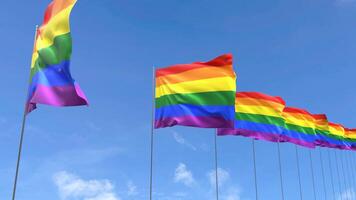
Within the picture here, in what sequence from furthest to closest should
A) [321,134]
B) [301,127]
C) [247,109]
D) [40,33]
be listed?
[321,134] < [301,127] < [247,109] < [40,33]

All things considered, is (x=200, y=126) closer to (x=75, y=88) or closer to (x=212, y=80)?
(x=212, y=80)

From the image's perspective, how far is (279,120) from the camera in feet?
105

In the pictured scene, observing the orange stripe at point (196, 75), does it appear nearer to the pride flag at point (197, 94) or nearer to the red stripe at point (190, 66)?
the pride flag at point (197, 94)

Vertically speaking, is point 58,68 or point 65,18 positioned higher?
point 65,18

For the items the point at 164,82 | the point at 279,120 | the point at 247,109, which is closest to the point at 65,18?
the point at 164,82

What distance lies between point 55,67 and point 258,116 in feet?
56.7

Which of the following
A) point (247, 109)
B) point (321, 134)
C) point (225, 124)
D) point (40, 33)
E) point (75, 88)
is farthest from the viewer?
point (321, 134)

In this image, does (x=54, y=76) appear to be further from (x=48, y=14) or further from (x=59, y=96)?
(x=48, y=14)

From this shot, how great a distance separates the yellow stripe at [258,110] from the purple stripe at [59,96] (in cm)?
1633

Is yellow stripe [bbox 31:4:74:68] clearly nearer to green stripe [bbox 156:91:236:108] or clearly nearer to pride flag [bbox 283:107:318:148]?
green stripe [bbox 156:91:236:108]

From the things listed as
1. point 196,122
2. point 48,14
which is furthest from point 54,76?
point 196,122

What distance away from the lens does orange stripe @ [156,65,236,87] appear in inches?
957

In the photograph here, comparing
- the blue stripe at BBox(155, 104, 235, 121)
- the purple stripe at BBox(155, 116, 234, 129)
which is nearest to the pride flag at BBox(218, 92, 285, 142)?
the blue stripe at BBox(155, 104, 235, 121)

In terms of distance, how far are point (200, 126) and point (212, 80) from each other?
247 cm
